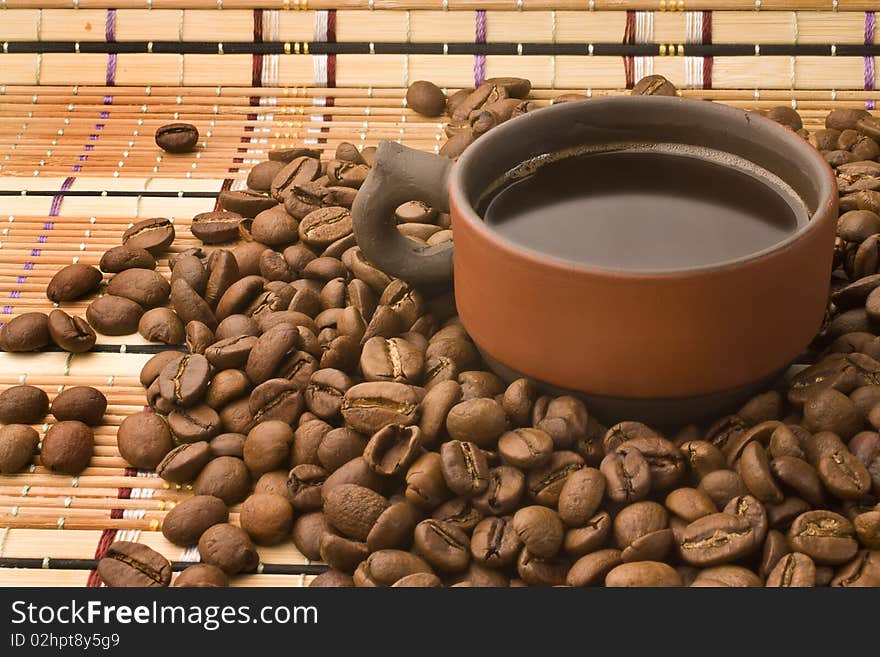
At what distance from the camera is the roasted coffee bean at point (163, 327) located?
1.54m

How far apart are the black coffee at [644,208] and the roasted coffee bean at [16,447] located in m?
0.59

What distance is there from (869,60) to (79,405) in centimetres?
148

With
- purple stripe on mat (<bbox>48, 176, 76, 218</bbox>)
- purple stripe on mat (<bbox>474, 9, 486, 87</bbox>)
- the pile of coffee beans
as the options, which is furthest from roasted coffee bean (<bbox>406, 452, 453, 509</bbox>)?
purple stripe on mat (<bbox>474, 9, 486, 87</bbox>)

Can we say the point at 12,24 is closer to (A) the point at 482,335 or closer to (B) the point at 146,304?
(B) the point at 146,304

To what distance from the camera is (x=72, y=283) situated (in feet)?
5.39

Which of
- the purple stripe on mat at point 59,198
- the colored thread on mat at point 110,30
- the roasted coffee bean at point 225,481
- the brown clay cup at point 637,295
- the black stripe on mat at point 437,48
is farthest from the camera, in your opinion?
the colored thread on mat at point 110,30

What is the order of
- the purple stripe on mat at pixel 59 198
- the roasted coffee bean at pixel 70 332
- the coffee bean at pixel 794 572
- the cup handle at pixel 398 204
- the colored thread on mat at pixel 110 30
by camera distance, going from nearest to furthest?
the coffee bean at pixel 794 572 → the cup handle at pixel 398 204 → the roasted coffee bean at pixel 70 332 → the purple stripe on mat at pixel 59 198 → the colored thread on mat at pixel 110 30

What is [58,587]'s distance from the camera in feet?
3.91

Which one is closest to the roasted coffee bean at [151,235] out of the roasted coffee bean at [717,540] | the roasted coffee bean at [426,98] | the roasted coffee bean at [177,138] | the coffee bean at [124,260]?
the coffee bean at [124,260]

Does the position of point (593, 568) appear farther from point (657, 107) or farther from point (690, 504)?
point (657, 107)

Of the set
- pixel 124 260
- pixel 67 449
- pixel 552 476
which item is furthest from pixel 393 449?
pixel 124 260

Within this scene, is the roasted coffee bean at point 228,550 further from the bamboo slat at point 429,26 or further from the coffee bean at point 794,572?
the bamboo slat at point 429,26

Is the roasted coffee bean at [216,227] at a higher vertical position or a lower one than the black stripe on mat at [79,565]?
higher

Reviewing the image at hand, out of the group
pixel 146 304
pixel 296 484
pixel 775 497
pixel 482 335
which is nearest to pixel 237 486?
pixel 296 484
